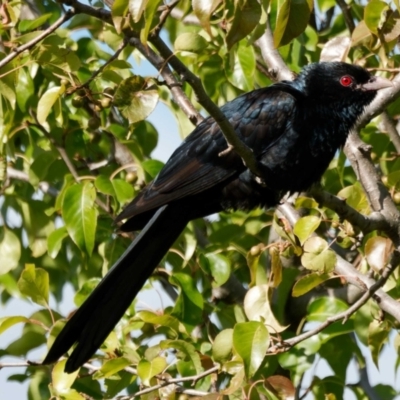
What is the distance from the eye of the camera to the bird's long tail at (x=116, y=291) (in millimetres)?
4133

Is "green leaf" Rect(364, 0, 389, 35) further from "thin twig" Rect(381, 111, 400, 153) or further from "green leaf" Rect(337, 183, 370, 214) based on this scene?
"thin twig" Rect(381, 111, 400, 153)

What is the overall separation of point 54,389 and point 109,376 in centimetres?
32

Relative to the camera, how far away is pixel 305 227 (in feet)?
12.3

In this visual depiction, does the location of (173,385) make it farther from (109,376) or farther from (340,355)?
(340,355)

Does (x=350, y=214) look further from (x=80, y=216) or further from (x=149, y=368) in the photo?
(x=80, y=216)

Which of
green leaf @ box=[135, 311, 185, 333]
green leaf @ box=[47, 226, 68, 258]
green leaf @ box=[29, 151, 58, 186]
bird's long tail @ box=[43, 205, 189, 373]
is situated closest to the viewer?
bird's long tail @ box=[43, 205, 189, 373]

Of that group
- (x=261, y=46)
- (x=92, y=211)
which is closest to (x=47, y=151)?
(x=92, y=211)

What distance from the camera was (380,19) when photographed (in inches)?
153

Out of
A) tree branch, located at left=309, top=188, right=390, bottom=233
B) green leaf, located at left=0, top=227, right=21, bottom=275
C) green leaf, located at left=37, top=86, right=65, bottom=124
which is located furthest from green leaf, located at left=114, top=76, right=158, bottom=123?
green leaf, located at left=0, top=227, right=21, bottom=275

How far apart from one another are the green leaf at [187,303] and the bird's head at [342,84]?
1181 mm

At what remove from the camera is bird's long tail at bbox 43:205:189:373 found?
163 inches

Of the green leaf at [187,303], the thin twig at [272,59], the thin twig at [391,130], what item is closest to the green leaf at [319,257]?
the green leaf at [187,303]

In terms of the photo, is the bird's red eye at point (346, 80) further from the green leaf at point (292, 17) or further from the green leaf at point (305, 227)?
the green leaf at point (292, 17)

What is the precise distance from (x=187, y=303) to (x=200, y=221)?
1.30 meters
